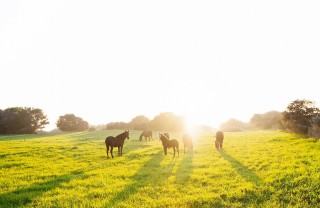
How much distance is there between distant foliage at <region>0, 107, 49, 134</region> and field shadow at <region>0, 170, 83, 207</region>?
65.7 m

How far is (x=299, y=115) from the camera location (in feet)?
97.6

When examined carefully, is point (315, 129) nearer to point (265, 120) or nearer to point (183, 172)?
point (183, 172)

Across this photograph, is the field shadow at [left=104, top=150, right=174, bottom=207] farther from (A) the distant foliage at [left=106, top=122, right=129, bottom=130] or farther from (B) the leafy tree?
(A) the distant foliage at [left=106, top=122, right=129, bottom=130]

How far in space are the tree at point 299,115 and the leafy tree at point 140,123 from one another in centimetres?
5461


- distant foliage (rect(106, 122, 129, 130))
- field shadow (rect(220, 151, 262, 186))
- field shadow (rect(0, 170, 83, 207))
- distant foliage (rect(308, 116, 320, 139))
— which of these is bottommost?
field shadow (rect(220, 151, 262, 186))

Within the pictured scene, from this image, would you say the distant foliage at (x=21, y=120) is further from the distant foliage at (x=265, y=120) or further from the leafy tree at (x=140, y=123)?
the distant foliage at (x=265, y=120)

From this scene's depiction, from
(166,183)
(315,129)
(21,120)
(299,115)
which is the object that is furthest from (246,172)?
(21,120)

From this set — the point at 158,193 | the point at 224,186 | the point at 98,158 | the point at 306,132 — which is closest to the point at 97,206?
the point at 158,193

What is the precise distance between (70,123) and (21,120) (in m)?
18.1

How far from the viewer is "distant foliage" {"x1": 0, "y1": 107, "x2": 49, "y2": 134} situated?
A: 7000cm

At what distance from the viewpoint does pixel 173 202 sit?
417 inches

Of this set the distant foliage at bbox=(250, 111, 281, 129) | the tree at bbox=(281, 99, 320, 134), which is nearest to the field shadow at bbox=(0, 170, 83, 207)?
the tree at bbox=(281, 99, 320, 134)

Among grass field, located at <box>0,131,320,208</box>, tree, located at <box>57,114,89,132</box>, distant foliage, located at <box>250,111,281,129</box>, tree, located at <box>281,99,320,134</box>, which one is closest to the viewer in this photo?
grass field, located at <box>0,131,320,208</box>

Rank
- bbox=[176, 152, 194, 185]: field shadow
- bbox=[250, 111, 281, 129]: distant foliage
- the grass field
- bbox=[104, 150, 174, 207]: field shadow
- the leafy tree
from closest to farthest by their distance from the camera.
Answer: the grass field, bbox=[104, 150, 174, 207]: field shadow, bbox=[176, 152, 194, 185]: field shadow, bbox=[250, 111, 281, 129]: distant foliage, the leafy tree
